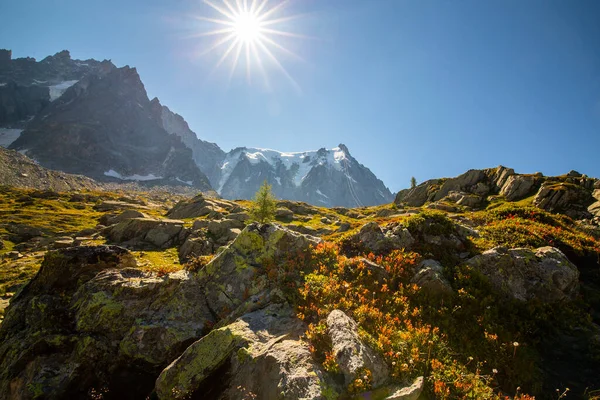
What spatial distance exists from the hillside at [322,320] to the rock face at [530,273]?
0.18 ft

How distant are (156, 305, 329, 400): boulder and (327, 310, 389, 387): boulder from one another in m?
0.76

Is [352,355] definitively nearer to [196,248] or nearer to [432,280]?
[432,280]

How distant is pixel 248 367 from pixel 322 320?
3.03 m

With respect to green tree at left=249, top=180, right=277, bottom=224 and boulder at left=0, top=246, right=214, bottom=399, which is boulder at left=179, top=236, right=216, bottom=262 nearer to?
boulder at left=0, top=246, right=214, bottom=399

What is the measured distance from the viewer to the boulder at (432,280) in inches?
487

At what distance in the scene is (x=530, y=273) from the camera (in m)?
13.2

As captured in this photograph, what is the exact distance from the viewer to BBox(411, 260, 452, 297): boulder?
40.6 feet

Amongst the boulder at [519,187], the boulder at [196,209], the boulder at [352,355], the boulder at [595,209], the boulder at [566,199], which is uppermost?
the boulder at [196,209]

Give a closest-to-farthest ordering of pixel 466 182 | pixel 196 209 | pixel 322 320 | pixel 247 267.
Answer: pixel 322 320 < pixel 247 267 < pixel 466 182 < pixel 196 209

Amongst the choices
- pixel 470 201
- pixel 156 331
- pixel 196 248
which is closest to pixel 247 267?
pixel 156 331

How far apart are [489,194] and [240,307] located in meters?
92.6

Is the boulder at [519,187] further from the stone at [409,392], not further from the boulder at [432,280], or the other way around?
the stone at [409,392]

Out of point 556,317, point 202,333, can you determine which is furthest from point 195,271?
point 556,317

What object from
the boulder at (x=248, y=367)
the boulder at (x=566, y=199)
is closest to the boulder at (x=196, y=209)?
the boulder at (x=566, y=199)
